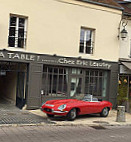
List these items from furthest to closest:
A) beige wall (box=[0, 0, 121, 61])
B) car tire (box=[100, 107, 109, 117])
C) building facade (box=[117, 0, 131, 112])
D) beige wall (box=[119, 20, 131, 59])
Result: beige wall (box=[119, 20, 131, 59]) < building facade (box=[117, 0, 131, 112]) < beige wall (box=[0, 0, 121, 61]) < car tire (box=[100, 107, 109, 117])

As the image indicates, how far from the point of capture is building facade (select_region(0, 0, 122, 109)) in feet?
42.2

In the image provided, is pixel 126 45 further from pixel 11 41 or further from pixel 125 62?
pixel 11 41

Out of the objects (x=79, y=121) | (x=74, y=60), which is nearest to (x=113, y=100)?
(x=74, y=60)

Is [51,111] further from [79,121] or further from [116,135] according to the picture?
[116,135]

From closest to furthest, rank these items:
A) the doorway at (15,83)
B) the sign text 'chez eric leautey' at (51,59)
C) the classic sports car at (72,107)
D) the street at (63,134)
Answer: the street at (63,134), the classic sports car at (72,107), the sign text 'chez eric leautey' at (51,59), the doorway at (15,83)

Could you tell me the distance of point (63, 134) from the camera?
27.6ft

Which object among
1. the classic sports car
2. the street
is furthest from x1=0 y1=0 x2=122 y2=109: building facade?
the street

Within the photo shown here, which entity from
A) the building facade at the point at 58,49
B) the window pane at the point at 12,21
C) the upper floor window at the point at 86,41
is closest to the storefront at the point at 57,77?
the building facade at the point at 58,49

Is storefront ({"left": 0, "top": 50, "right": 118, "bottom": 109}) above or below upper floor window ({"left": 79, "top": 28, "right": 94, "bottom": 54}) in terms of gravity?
below

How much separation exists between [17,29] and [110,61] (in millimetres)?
6403

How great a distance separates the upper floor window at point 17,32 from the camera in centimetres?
1283

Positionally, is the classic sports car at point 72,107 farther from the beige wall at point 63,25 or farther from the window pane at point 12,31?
the window pane at point 12,31

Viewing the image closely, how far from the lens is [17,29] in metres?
12.9

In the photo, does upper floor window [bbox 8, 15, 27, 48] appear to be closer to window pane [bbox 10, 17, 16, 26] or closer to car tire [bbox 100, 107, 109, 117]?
window pane [bbox 10, 17, 16, 26]
